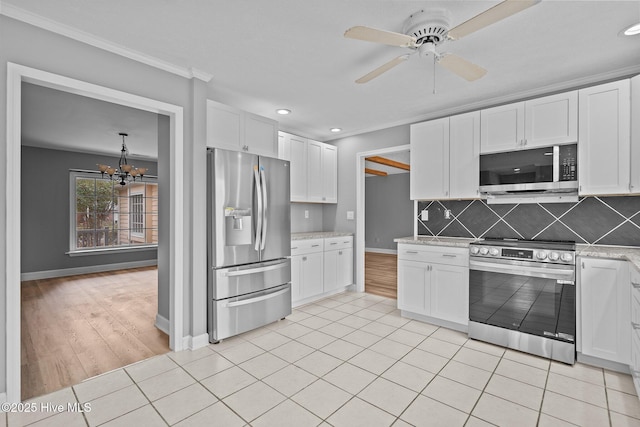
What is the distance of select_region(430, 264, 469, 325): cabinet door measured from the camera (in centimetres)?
318

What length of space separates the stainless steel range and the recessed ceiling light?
1657 millimetres

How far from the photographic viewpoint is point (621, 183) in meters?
2.63

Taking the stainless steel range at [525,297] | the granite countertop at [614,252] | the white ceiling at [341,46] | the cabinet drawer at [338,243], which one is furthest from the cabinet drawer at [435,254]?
the white ceiling at [341,46]

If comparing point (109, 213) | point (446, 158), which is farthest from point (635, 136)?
point (109, 213)

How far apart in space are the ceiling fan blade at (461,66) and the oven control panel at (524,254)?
1573 mm

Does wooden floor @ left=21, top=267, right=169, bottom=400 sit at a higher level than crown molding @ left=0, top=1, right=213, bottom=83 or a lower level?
lower

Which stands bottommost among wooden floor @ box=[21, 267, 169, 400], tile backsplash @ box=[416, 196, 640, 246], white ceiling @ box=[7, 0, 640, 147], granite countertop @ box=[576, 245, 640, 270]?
wooden floor @ box=[21, 267, 169, 400]

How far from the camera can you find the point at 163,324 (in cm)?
335

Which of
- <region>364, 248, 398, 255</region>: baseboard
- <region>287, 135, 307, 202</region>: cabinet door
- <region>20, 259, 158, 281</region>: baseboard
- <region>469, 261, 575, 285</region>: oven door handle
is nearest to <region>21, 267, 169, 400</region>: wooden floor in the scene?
<region>20, 259, 158, 281</region>: baseboard

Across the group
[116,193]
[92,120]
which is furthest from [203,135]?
[116,193]

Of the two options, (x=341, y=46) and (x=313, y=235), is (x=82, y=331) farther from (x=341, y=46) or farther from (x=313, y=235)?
(x=341, y=46)

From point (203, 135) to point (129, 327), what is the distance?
230 cm

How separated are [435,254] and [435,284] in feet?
1.08

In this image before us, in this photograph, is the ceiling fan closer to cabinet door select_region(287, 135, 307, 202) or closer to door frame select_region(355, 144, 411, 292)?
cabinet door select_region(287, 135, 307, 202)
